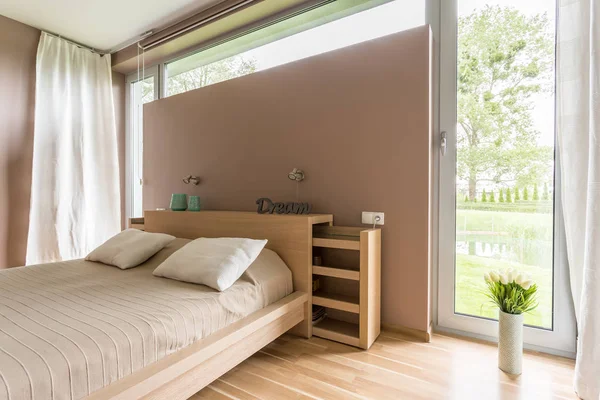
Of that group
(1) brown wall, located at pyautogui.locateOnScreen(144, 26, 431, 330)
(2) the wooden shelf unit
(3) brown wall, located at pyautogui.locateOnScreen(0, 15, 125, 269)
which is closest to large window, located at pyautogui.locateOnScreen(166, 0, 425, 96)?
(1) brown wall, located at pyautogui.locateOnScreen(144, 26, 431, 330)

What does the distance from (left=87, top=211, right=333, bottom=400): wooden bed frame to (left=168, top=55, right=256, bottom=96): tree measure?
56.7 inches

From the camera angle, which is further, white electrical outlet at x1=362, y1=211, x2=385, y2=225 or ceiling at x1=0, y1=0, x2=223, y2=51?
ceiling at x1=0, y1=0, x2=223, y2=51

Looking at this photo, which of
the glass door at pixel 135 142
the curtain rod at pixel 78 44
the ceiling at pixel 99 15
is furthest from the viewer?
the glass door at pixel 135 142

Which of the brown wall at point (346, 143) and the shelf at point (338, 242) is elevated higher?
the brown wall at point (346, 143)

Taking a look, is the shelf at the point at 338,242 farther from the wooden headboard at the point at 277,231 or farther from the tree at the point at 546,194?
the tree at the point at 546,194

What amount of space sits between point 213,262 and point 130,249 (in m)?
0.83

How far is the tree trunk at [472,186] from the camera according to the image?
1.96 metres

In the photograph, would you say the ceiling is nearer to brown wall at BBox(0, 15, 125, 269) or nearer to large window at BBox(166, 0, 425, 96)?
brown wall at BBox(0, 15, 125, 269)

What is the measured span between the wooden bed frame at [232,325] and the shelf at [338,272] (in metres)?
0.06

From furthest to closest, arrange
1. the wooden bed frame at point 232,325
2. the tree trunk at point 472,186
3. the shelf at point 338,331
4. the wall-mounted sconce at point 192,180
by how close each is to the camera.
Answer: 1. the wall-mounted sconce at point 192,180
2. the tree trunk at point 472,186
3. the shelf at point 338,331
4. the wooden bed frame at point 232,325

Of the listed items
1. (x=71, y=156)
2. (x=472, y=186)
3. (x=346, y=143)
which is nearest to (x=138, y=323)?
(x=346, y=143)

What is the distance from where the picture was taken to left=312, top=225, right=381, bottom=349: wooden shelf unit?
1811 millimetres

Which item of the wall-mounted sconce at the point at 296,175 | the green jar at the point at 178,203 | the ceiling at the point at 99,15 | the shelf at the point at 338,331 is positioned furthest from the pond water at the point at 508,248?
the ceiling at the point at 99,15

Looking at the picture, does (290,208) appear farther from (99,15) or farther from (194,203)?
(99,15)
